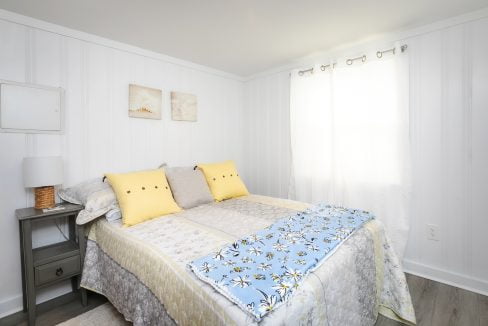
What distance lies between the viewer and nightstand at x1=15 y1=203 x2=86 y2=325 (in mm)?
1742

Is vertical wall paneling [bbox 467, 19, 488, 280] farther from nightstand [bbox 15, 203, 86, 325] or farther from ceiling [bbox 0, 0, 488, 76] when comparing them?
nightstand [bbox 15, 203, 86, 325]

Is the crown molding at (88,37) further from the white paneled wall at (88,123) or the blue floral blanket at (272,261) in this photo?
the blue floral blanket at (272,261)

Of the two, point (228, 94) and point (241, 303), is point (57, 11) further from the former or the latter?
point (241, 303)

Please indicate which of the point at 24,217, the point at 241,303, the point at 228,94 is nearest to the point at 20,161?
the point at 24,217

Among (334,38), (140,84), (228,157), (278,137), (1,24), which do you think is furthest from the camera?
(228,157)

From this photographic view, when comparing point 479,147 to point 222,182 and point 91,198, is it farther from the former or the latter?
point 91,198

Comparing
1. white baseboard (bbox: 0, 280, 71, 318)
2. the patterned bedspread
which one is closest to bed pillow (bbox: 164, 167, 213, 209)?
the patterned bedspread

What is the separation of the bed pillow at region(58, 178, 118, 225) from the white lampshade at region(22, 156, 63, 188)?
0.80ft

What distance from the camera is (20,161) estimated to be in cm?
199

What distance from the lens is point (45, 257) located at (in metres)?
1.85

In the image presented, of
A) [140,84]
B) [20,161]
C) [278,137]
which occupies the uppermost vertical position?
[140,84]

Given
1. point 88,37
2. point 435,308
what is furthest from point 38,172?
point 435,308

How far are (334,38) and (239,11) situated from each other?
3.61ft

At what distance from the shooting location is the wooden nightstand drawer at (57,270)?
1.79 metres
